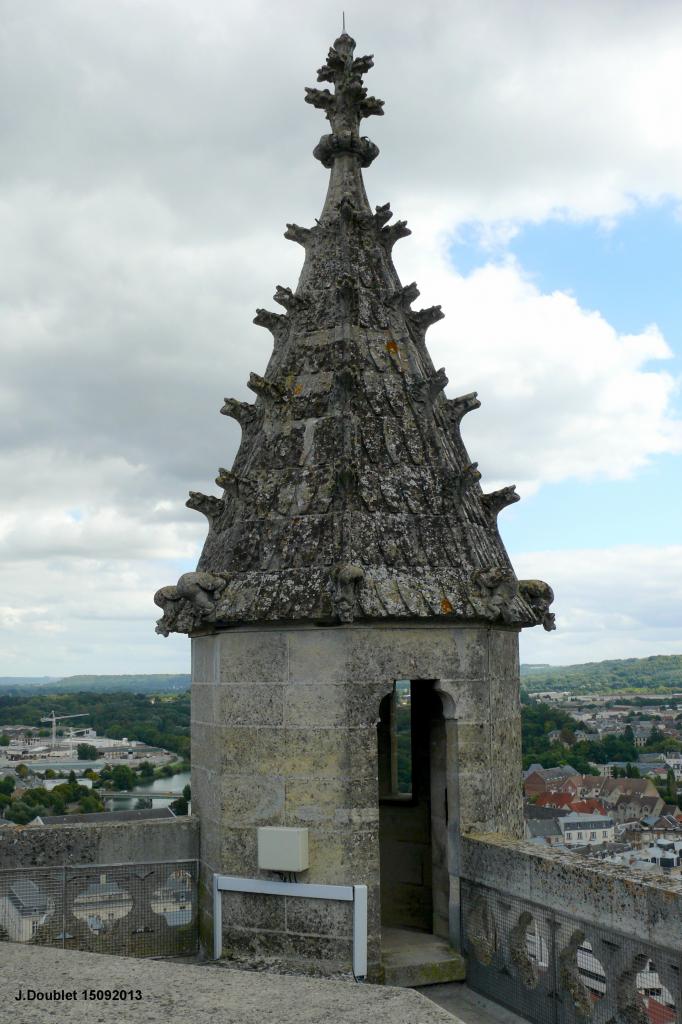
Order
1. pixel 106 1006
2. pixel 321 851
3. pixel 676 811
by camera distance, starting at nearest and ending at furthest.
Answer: pixel 106 1006 < pixel 321 851 < pixel 676 811

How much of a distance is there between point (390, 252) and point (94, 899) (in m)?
6.26

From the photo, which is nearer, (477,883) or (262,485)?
(477,883)

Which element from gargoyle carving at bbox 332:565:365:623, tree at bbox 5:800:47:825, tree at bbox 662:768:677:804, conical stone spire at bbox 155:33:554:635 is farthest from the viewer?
tree at bbox 662:768:677:804

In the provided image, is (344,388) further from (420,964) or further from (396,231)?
(420,964)

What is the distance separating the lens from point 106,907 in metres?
7.55

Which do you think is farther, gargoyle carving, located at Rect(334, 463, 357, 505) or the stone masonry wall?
gargoyle carving, located at Rect(334, 463, 357, 505)

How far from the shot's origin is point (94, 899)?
24.4 feet

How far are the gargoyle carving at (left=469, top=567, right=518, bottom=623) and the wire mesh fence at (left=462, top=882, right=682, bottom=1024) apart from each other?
6.60ft

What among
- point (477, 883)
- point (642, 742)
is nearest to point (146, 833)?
point (477, 883)

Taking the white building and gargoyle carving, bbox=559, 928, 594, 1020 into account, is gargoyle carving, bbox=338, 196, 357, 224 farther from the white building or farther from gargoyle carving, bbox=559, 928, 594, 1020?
the white building

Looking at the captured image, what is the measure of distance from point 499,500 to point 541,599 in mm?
922

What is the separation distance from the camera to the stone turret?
686 centimetres

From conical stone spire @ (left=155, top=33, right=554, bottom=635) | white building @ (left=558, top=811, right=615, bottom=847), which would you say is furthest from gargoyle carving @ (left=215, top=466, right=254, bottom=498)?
white building @ (left=558, top=811, right=615, bottom=847)

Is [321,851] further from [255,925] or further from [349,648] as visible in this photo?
[349,648]
